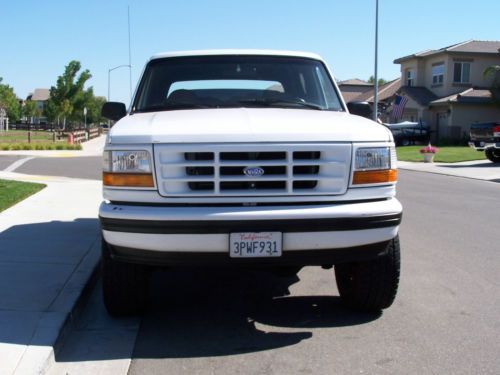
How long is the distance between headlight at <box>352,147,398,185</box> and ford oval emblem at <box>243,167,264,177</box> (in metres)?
0.65

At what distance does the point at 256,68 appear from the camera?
6.00 meters

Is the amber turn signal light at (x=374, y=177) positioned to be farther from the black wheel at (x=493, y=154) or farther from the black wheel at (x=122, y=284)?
the black wheel at (x=493, y=154)

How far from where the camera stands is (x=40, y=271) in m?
5.66

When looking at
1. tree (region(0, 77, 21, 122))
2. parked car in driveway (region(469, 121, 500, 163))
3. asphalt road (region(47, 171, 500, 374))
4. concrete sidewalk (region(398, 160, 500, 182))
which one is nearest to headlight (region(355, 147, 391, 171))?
asphalt road (region(47, 171, 500, 374))

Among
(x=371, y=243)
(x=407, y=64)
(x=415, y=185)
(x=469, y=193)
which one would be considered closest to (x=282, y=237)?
(x=371, y=243)

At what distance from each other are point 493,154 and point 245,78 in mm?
20107

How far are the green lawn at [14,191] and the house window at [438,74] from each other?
1351 inches

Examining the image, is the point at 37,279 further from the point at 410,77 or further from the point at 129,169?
the point at 410,77

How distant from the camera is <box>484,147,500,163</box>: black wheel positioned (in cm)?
2353

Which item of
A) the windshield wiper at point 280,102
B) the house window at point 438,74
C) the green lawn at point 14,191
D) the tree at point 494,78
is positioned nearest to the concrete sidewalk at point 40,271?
the green lawn at point 14,191

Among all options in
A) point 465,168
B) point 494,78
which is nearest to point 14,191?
point 465,168

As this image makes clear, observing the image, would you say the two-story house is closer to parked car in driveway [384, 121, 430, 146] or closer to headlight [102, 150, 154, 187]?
parked car in driveway [384, 121, 430, 146]

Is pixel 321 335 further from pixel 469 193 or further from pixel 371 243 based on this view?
pixel 469 193

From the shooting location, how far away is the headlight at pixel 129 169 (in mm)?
4129
